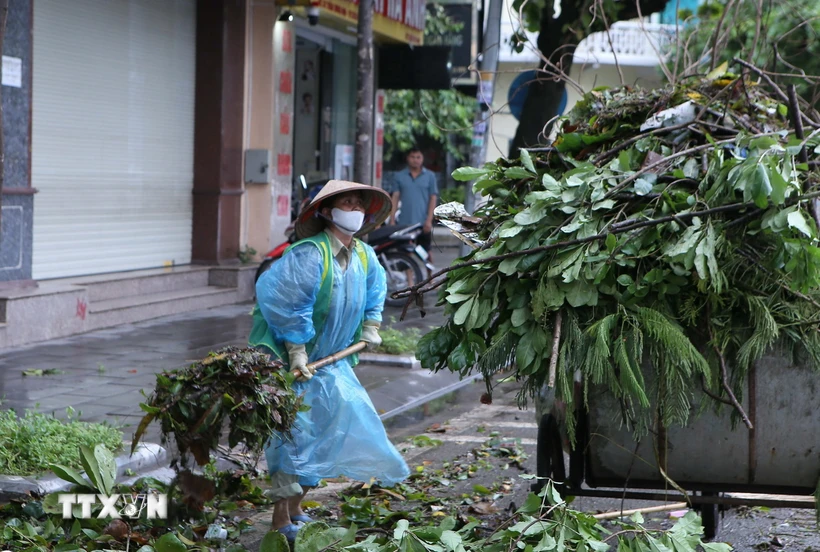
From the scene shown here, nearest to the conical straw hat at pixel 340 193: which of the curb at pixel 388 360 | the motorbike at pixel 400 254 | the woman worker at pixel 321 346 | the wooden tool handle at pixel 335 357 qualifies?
the woman worker at pixel 321 346

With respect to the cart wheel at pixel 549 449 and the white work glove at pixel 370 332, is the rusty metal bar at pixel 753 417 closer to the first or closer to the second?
the cart wheel at pixel 549 449

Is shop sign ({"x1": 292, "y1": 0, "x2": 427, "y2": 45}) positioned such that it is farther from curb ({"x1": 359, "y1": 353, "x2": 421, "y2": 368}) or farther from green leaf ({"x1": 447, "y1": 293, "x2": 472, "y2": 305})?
green leaf ({"x1": 447, "y1": 293, "x2": 472, "y2": 305})

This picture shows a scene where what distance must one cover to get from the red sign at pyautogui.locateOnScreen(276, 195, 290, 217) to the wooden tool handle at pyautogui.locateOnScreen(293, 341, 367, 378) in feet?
29.0

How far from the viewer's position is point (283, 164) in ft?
45.3

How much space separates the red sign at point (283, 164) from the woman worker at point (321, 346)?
8.80 metres

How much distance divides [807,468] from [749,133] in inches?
51.5

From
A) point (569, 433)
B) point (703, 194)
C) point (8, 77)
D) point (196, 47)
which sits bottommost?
point (569, 433)

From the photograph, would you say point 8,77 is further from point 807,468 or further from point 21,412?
point 807,468

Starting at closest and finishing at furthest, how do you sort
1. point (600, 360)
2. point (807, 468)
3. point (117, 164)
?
point (600, 360)
point (807, 468)
point (117, 164)

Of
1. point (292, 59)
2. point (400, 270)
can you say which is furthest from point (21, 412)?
point (292, 59)

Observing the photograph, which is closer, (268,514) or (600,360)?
(600,360)

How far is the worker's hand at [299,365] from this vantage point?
4.65 meters

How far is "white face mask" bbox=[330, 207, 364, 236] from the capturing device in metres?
4.92

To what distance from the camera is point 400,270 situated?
12.5 m
